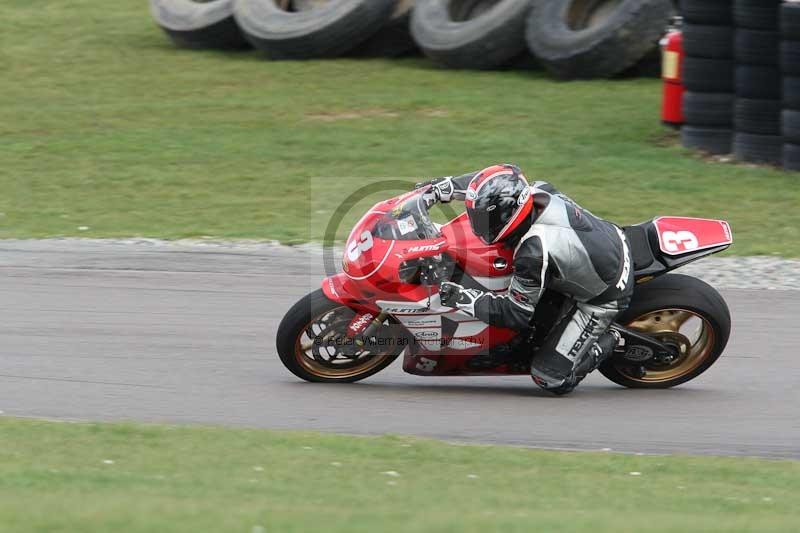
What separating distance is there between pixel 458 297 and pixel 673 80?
320 inches

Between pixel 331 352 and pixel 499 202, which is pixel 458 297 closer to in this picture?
pixel 499 202

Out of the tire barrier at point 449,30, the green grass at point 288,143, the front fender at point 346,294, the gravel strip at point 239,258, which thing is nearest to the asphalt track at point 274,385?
the gravel strip at point 239,258

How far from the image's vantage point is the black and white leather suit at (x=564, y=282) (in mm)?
6281

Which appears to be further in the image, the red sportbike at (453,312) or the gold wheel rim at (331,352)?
the gold wheel rim at (331,352)

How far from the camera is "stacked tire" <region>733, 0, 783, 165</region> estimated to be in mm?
12250

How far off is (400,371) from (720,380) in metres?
2.00

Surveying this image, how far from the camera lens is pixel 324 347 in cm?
688

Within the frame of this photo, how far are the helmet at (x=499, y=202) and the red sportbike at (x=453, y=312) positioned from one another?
0.74ft

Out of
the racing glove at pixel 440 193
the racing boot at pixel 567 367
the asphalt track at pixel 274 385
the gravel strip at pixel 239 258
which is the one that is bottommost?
the gravel strip at pixel 239 258

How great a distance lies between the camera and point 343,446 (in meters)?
5.79

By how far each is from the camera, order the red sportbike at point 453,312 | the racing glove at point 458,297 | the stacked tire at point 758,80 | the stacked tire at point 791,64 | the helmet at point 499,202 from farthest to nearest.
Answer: the stacked tire at point 758,80
the stacked tire at point 791,64
the red sportbike at point 453,312
the racing glove at point 458,297
the helmet at point 499,202

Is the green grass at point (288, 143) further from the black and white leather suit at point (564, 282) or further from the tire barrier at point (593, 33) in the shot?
the black and white leather suit at point (564, 282)

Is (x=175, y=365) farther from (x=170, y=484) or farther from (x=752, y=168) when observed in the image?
(x=752, y=168)

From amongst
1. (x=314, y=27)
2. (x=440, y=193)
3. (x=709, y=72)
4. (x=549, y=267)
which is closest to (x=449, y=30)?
(x=314, y=27)
